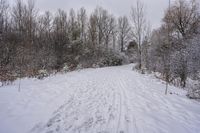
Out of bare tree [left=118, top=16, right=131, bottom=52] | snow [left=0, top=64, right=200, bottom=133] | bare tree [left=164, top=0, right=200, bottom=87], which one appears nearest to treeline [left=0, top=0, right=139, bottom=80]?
bare tree [left=118, top=16, right=131, bottom=52]

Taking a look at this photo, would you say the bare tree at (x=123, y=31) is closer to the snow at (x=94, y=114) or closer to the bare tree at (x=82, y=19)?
the bare tree at (x=82, y=19)

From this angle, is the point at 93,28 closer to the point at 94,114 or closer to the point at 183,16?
the point at 183,16

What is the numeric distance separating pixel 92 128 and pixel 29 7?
2906 centimetres

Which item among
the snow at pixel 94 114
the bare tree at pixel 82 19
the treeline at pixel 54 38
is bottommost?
the snow at pixel 94 114

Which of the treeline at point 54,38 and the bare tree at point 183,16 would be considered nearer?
the treeline at point 54,38

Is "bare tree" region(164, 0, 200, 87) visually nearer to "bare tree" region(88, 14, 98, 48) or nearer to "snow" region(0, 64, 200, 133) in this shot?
"bare tree" region(88, 14, 98, 48)

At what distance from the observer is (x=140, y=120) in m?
4.43

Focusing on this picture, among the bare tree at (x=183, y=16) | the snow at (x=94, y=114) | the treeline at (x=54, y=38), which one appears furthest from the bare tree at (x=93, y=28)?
the snow at (x=94, y=114)

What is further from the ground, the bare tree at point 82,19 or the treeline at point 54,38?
the bare tree at point 82,19

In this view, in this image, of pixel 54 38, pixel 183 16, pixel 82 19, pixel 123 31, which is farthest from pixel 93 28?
pixel 183 16

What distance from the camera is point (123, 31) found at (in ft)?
164

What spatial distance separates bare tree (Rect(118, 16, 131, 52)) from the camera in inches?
1948

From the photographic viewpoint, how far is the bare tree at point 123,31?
4947 centimetres

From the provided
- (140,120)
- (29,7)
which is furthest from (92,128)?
(29,7)
